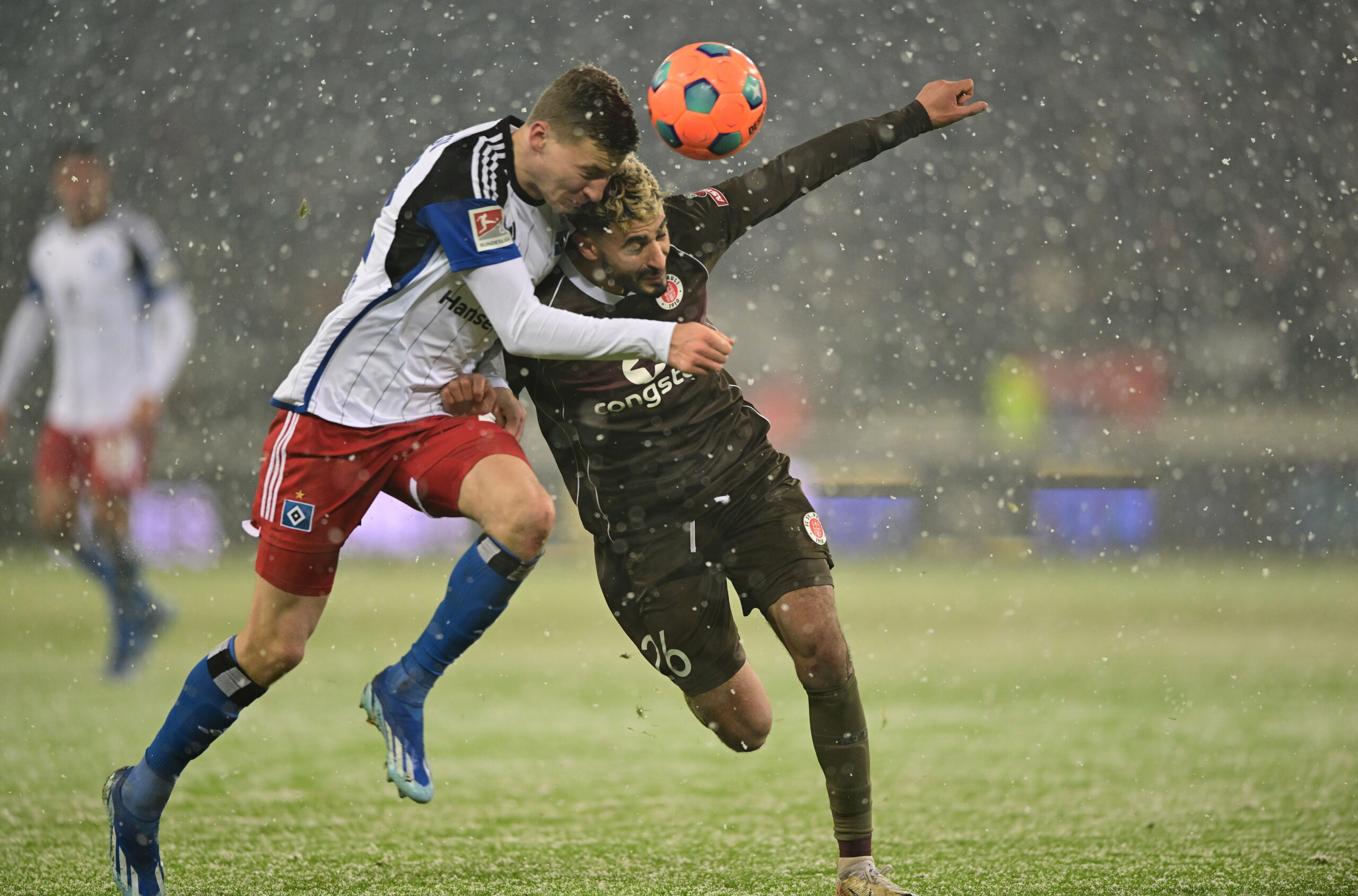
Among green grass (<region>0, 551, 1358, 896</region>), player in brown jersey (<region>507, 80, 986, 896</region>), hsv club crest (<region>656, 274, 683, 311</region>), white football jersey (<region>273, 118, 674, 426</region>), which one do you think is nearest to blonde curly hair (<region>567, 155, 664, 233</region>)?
player in brown jersey (<region>507, 80, 986, 896</region>)

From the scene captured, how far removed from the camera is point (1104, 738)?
17.0 ft

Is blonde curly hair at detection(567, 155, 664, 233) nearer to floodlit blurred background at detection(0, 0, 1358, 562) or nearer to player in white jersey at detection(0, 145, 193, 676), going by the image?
player in white jersey at detection(0, 145, 193, 676)

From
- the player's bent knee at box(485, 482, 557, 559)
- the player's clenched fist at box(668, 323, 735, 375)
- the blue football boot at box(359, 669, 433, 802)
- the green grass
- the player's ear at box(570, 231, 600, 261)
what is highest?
the player's ear at box(570, 231, 600, 261)

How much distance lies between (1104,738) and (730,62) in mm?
3350

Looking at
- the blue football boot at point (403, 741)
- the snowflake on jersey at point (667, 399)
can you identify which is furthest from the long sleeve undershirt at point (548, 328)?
the blue football boot at point (403, 741)

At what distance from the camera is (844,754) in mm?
2906

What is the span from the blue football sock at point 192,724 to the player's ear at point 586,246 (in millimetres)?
1181

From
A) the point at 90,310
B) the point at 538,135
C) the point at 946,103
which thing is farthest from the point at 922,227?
the point at 538,135

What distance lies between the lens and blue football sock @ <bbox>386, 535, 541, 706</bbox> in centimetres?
292

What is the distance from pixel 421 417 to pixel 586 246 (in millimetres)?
534

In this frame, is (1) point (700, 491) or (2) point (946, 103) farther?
(2) point (946, 103)

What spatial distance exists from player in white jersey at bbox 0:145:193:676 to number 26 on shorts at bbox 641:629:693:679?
10.4 ft

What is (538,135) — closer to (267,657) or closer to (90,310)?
(267,657)

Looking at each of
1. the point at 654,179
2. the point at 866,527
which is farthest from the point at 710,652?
the point at 866,527
